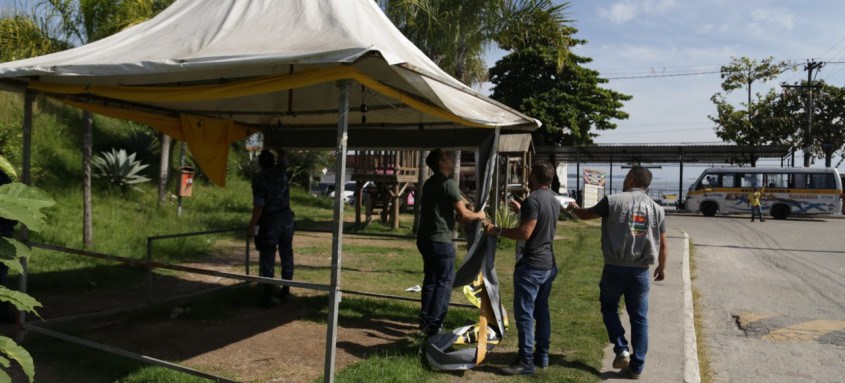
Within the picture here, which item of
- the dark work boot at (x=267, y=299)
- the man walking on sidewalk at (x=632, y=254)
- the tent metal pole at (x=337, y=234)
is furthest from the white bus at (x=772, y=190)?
the tent metal pole at (x=337, y=234)

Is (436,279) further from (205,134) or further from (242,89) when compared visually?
(205,134)

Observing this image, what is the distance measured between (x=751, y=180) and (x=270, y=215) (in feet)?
98.2

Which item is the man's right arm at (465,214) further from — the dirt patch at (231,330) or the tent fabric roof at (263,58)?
the dirt patch at (231,330)

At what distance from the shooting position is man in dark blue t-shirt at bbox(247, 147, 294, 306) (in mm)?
6719

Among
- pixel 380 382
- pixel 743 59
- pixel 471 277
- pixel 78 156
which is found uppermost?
pixel 743 59

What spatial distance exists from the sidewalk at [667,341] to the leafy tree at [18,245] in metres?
4.38

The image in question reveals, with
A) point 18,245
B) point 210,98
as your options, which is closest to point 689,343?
point 210,98

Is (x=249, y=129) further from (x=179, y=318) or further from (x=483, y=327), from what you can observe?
(x=483, y=327)

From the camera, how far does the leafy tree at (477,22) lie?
40.1 feet

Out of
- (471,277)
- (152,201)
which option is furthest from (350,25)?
(152,201)

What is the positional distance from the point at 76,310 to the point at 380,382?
388 centimetres

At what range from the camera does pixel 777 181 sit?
2969cm

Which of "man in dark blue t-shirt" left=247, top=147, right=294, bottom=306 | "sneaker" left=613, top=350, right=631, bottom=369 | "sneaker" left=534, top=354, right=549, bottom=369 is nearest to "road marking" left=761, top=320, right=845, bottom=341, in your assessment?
"sneaker" left=613, top=350, right=631, bottom=369

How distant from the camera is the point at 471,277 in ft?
18.3
